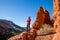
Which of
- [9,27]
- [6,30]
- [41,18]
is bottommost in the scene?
[6,30]

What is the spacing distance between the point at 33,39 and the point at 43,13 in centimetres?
1580

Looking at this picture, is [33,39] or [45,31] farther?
[45,31]

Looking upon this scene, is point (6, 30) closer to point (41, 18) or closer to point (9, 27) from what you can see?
point (41, 18)

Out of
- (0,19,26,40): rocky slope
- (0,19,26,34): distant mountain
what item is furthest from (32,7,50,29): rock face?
(0,19,26,34): distant mountain

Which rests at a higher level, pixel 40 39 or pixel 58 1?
pixel 58 1

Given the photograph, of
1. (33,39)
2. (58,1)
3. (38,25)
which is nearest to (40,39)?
(33,39)

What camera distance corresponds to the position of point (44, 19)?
37.2m

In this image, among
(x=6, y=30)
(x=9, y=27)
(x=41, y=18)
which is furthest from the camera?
(x=9, y=27)

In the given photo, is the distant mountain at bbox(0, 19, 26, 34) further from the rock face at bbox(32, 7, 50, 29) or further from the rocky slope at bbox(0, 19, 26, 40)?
the rock face at bbox(32, 7, 50, 29)

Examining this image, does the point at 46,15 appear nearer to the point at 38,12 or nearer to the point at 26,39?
the point at 38,12

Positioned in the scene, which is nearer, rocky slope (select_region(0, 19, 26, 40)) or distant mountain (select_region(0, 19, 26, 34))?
rocky slope (select_region(0, 19, 26, 40))

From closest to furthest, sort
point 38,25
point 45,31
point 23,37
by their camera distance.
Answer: point 23,37, point 45,31, point 38,25

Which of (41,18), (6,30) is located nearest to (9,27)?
(6,30)

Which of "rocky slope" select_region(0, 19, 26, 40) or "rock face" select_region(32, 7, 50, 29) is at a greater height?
"rock face" select_region(32, 7, 50, 29)
